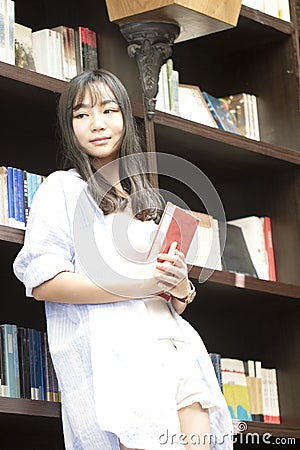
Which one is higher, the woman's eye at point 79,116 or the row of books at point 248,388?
the woman's eye at point 79,116

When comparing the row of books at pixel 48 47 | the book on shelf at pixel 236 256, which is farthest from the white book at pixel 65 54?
the book on shelf at pixel 236 256

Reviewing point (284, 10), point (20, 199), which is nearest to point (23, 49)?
point (20, 199)

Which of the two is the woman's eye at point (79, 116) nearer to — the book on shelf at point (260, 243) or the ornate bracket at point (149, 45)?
the ornate bracket at point (149, 45)

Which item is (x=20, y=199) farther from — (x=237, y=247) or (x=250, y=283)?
(x=237, y=247)

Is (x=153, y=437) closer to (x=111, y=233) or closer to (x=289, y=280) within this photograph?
(x=111, y=233)

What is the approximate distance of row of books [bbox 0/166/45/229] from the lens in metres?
2.83

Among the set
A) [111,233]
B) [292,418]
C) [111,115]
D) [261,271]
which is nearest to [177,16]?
[111,115]

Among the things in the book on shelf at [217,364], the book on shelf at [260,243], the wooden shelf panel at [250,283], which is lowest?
the book on shelf at [217,364]

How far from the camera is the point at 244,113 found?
3.84 meters

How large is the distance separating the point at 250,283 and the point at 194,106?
0.61 m

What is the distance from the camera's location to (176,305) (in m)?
2.64

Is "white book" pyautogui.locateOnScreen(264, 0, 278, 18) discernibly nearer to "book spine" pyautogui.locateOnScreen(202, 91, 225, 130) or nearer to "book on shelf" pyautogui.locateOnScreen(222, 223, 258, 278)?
"book spine" pyautogui.locateOnScreen(202, 91, 225, 130)

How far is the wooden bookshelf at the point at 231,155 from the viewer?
3.20m

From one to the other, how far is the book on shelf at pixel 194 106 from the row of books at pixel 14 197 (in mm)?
823
